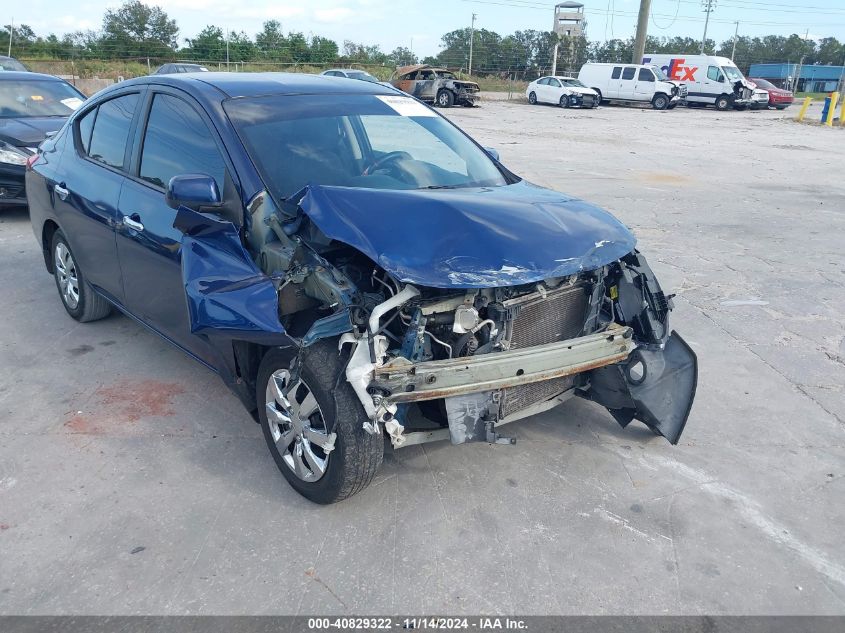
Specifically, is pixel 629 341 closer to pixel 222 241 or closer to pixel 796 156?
pixel 222 241

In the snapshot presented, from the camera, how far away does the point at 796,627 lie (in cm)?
265

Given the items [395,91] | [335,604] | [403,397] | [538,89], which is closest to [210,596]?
[335,604]

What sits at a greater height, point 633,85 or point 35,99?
point 35,99

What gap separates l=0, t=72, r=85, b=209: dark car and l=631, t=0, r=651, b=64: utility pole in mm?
33695

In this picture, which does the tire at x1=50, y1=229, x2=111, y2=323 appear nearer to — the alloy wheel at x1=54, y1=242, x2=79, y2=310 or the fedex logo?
the alloy wheel at x1=54, y1=242, x2=79, y2=310

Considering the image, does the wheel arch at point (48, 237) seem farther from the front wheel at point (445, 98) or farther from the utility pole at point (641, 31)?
the utility pole at point (641, 31)

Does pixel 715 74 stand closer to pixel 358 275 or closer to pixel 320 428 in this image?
pixel 358 275

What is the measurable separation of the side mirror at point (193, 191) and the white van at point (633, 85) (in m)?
34.0

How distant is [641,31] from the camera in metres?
37.9

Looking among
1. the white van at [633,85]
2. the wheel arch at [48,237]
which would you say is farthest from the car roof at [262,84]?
the white van at [633,85]

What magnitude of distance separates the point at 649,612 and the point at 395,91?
11.4ft

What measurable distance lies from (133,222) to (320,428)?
6.01 feet

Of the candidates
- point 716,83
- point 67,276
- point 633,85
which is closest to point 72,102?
point 67,276

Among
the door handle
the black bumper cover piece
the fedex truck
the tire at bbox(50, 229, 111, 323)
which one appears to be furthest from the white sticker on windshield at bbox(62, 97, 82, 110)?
the fedex truck
